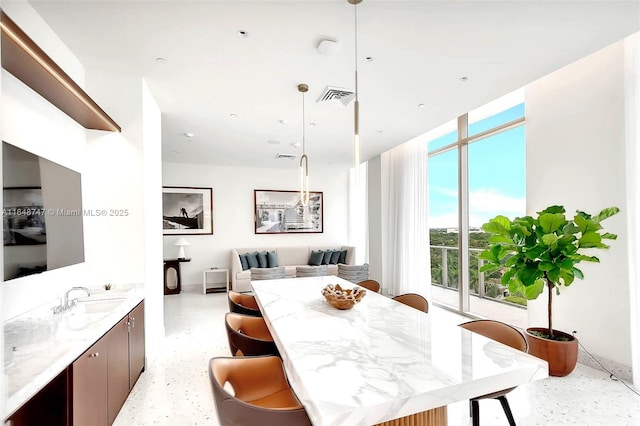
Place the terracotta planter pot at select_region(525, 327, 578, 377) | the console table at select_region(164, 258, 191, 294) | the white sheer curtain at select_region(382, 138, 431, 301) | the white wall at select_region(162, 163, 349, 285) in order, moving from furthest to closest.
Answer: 1. the white wall at select_region(162, 163, 349, 285)
2. the console table at select_region(164, 258, 191, 294)
3. the white sheer curtain at select_region(382, 138, 431, 301)
4. the terracotta planter pot at select_region(525, 327, 578, 377)

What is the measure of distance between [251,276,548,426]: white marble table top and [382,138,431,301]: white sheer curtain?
3.34 meters

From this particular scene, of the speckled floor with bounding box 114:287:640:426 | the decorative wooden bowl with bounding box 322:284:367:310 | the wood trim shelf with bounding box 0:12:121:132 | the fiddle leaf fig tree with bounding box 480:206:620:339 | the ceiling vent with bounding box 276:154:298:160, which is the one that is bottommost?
the speckled floor with bounding box 114:287:640:426

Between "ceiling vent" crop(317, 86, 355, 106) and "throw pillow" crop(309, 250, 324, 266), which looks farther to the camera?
"throw pillow" crop(309, 250, 324, 266)

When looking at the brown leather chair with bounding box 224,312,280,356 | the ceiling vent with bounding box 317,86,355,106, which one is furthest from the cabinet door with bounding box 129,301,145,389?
the ceiling vent with bounding box 317,86,355,106

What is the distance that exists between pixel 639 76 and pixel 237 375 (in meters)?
3.96

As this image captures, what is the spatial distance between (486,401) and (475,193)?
295cm

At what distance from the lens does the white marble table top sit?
115cm

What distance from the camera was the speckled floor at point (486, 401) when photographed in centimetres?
232

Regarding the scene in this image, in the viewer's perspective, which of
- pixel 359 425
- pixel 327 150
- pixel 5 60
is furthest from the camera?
pixel 327 150

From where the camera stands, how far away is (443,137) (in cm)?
539

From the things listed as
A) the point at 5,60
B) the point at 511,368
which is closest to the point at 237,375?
the point at 511,368

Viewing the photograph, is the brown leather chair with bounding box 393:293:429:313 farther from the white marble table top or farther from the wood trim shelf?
the wood trim shelf

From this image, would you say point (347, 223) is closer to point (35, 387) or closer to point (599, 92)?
point (599, 92)

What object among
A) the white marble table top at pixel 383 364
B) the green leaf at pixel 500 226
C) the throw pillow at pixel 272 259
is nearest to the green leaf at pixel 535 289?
the green leaf at pixel 500 226
